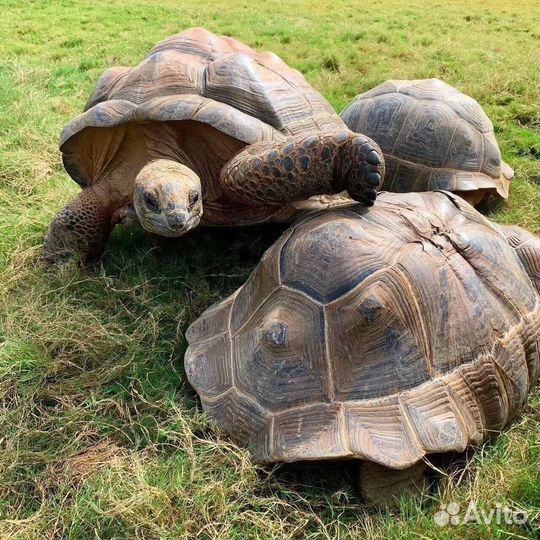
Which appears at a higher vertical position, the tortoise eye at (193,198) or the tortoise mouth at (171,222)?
the tortoise eye at (193,198)

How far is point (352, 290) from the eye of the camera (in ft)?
7.13

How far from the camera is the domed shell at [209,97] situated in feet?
9.07

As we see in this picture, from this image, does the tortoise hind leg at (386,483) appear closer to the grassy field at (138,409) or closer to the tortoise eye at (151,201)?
the grassy field at (138,409)

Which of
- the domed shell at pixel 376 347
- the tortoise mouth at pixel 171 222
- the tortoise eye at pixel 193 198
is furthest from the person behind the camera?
the tortoise eye at pixel 193 198

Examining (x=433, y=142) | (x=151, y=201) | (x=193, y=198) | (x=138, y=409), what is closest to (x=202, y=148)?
(x=193, y=198)

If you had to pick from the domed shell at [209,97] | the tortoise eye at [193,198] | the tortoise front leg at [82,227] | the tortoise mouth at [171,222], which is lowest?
the tortoise front leg at [82,227]

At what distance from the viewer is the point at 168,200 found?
100 inches

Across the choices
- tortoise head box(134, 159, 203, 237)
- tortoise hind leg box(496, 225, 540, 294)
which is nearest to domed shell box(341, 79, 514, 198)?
tortoise hind leg box(496, 225, 540, 294)

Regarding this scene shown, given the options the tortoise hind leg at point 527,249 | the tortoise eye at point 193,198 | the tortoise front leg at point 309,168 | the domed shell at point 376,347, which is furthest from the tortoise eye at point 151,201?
the tortoise hind leg at point 527,249

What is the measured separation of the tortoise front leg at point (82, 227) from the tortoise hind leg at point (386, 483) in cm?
199

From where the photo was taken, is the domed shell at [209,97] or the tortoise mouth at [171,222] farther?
the domed shell at [209,97]

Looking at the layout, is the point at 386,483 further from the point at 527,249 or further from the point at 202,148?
the point at 202,148

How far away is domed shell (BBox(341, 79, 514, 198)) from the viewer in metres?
3.82

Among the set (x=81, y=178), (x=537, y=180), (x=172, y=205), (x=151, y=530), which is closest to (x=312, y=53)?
(x=537, y=180)
